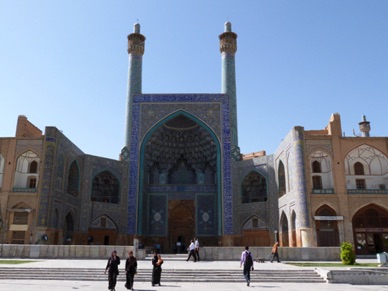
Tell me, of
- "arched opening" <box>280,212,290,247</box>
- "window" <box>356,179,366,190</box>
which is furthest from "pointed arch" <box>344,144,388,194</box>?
"arched opening" <box>280,212,290,247</box>

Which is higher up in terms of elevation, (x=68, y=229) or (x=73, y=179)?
(x=73, y=179)

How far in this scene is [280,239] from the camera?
21.3 metres

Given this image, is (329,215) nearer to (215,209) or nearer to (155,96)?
(215,209)

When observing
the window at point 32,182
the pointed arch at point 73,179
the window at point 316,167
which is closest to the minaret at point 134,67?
the pointed arch at point 73,179

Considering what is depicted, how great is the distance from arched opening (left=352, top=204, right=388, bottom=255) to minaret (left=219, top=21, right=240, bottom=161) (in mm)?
8124

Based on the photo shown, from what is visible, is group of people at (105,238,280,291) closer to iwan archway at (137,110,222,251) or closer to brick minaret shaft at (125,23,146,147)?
iwan archway at (137,110,222,251)

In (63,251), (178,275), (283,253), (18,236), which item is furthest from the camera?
(18,236)

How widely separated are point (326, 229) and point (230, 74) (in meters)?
12.4

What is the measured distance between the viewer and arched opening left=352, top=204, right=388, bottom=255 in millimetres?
18719

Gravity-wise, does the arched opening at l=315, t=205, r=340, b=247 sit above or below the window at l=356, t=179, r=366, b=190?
below

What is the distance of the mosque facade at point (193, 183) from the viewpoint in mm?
18438

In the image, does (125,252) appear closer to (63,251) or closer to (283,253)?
(63,251)

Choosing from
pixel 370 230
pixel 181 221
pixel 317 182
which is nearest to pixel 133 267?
pixel 317 182

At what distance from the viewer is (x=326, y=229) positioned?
1842cm
